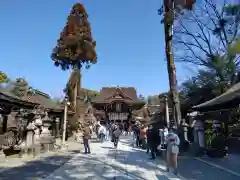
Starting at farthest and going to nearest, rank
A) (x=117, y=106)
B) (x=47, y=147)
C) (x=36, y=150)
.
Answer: (x=117, y=106)
(x=47, y=147)
(x=36, y=150)

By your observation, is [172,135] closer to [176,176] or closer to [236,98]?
[176,176]

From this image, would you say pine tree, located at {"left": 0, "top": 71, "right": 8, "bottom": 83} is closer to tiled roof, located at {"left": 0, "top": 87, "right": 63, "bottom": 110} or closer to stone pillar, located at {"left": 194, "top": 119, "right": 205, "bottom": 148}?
tiled roof, located at {"left": 0, "top": 87, "right": 63, "bottom": 110}

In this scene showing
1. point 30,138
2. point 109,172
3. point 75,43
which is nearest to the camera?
point 109,172

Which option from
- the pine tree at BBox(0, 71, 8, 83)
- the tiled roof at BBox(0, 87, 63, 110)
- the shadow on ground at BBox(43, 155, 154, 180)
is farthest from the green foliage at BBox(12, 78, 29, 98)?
the shadow on ground at BBox(43, 155, 154, 180)

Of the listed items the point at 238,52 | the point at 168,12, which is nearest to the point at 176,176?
the point at 238,52

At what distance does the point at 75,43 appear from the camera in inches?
1075

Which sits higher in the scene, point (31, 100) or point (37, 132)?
point (31, 100)

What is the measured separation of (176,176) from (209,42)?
18.7m

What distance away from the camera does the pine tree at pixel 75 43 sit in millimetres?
27406

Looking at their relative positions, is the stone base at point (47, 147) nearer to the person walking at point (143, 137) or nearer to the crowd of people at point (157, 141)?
the crowd of people at point (157, 141)

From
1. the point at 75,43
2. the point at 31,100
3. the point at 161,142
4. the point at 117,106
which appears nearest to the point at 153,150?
the point at 161,142

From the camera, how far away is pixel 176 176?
7.52 meters

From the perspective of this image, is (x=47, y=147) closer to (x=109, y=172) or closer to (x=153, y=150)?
(x=153, y=150)

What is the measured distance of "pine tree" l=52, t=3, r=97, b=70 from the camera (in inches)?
1079
